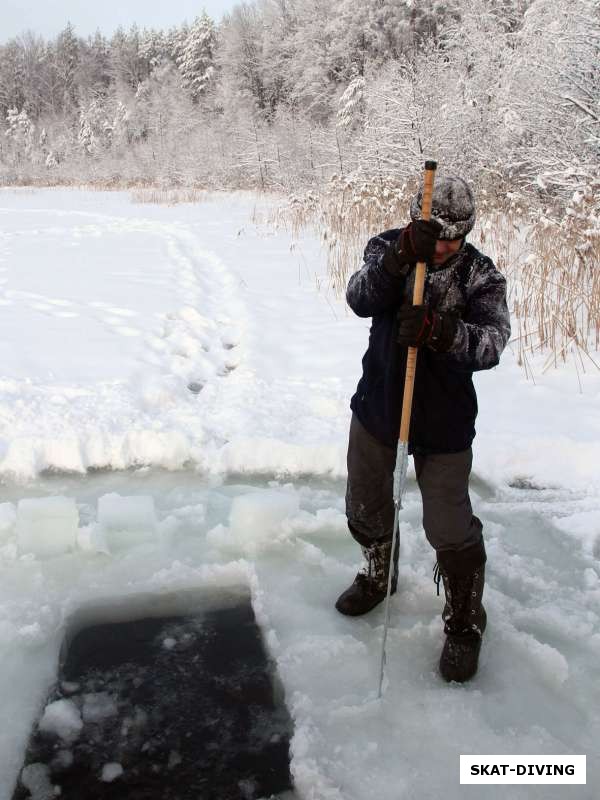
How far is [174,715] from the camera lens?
1.94 metres

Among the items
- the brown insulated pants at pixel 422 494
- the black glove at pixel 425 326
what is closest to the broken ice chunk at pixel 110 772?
the brown insulated pants at pixel 422 494

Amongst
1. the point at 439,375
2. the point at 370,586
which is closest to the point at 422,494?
the point at 439,375

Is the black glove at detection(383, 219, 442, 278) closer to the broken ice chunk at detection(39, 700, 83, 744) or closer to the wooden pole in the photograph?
the wooden pole

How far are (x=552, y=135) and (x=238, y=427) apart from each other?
27.3 ft

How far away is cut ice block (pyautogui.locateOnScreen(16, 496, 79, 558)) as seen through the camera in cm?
269

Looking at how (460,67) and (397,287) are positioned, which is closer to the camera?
A: (397,287)

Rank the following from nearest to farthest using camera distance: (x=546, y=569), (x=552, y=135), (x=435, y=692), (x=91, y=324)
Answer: (x=435, y=692) → (x=546, y=569) → (x=91, y=324) → (x=552, y=135)

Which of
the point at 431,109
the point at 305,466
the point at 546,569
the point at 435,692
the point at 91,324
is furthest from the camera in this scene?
the point at 431,109

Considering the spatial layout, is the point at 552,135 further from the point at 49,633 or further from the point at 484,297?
the point at 49,633

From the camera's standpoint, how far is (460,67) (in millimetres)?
16562

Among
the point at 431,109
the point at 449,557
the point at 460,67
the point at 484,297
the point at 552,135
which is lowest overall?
the point at 449,557

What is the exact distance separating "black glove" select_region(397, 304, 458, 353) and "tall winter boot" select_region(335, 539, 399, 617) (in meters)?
0.96

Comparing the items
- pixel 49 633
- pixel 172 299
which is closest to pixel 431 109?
pixel 172 299

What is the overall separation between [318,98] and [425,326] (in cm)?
3311
